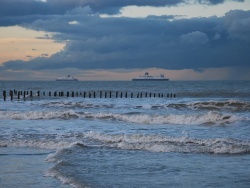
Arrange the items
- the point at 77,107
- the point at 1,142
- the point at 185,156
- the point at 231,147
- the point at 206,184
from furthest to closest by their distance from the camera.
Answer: the point at 77,107 → the point at 1,142 → the point at 231,147 → the point at 185,156 → the point at 206,184

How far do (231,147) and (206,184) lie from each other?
17.6 ft

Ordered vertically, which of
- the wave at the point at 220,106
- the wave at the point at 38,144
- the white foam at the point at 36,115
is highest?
the wave at the point at 38,144

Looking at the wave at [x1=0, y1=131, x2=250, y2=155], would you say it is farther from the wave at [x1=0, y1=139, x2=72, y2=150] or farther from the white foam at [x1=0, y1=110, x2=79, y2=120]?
the white foam at [x1=0, y1=110, x2=79, y2=120]

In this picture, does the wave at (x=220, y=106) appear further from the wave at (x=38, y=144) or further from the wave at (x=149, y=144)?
the wave at (x=38, y=144)

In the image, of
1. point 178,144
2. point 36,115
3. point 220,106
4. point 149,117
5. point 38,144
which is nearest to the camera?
point 178,144

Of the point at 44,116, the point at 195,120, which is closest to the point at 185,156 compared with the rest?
the point at 195,120

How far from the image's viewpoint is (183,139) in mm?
17172

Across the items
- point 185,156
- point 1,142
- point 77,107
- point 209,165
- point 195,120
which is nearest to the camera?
point 209,165

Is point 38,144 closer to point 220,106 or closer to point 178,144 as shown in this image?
point 178,144

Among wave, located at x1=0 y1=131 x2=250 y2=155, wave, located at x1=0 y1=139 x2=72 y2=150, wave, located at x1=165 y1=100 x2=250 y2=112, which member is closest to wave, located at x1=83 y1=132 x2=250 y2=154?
wave, located at x1=0 y1=131 x2=250 y2=155

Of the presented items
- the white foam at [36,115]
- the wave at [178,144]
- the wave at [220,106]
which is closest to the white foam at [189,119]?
the white foam at [36,115]

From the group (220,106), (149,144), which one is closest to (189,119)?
(149,144)

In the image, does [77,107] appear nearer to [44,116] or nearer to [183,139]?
[44,116]

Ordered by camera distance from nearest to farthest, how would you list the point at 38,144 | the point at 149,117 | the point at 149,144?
the point at 149,144 → the point at 38,144 → the point at 149,117
